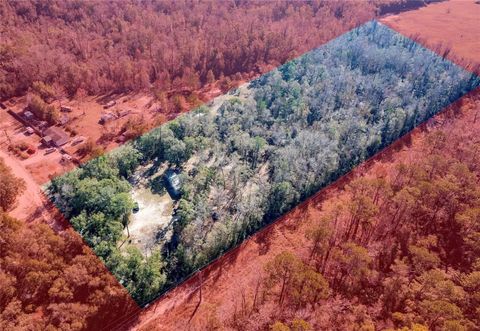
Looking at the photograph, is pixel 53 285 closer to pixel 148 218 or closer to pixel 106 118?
pixel 148 218

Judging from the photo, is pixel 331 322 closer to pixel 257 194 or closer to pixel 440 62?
pixel 257 194

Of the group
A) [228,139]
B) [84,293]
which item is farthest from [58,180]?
[228,139]

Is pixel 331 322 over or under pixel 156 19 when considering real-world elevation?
under

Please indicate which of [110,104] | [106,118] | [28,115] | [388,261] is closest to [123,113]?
[106,118]

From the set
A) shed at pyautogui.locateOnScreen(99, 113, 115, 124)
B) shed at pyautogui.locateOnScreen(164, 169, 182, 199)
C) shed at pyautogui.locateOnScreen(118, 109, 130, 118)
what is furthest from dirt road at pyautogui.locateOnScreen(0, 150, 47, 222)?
shed at pyautogui.locateOnScreen(118, 109, 130, 118)

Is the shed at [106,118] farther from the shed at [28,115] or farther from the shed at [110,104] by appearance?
the shed at [28,115]
